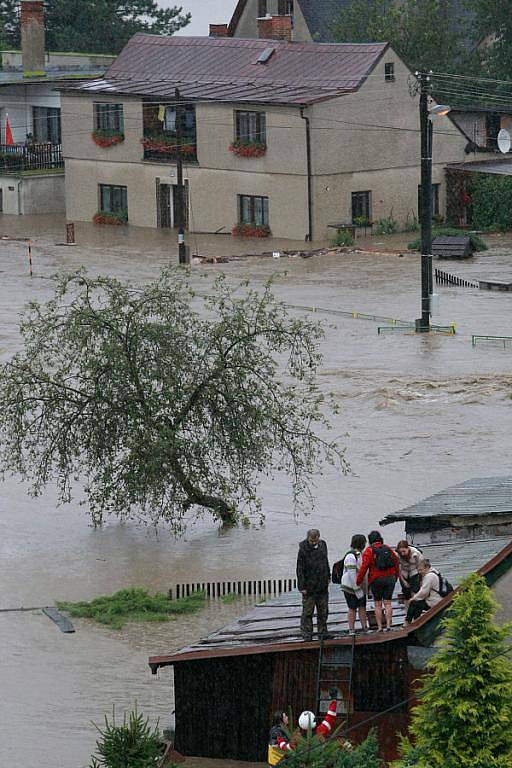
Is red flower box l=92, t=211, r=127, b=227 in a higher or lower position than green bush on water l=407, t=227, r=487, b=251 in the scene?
higher

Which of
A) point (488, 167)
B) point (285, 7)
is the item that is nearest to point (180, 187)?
point (488, 167)

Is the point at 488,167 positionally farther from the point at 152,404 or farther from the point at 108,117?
the point at 152,404

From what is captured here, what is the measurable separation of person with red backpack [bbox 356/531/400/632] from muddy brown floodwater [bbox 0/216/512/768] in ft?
3.83

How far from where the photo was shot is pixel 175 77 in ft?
211

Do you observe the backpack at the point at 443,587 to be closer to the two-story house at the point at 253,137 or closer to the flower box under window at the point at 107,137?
the two-story house at the point at 253,137

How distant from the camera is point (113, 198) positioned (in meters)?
65.5

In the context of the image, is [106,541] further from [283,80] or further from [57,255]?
[283,80]

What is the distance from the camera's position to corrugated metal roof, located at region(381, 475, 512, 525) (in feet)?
65.8

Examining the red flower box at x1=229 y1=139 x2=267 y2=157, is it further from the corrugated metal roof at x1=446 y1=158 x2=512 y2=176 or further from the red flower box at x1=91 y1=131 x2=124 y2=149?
the corrugated metal roof at x1=446 y1=158 x2=512 y2=176

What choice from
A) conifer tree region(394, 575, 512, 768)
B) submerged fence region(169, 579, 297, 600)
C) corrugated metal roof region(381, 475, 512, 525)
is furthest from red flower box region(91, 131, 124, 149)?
conifer tree region(394, 575, 512, 768)

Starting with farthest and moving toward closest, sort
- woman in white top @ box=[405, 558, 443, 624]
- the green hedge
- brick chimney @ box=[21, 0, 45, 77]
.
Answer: brick chimney @ box=[21, 0, 45, 77] < the green hedge < woman in white top @ box=[405, 558, 443, 624]

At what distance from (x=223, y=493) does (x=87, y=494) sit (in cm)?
349

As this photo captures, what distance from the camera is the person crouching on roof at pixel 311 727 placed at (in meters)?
15.0

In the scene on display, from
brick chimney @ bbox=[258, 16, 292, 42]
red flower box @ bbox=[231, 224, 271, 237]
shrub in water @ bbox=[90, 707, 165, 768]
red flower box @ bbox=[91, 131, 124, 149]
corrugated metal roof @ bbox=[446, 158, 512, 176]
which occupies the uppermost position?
brick chimney @ bbox=[258, 16, 292, 42]
